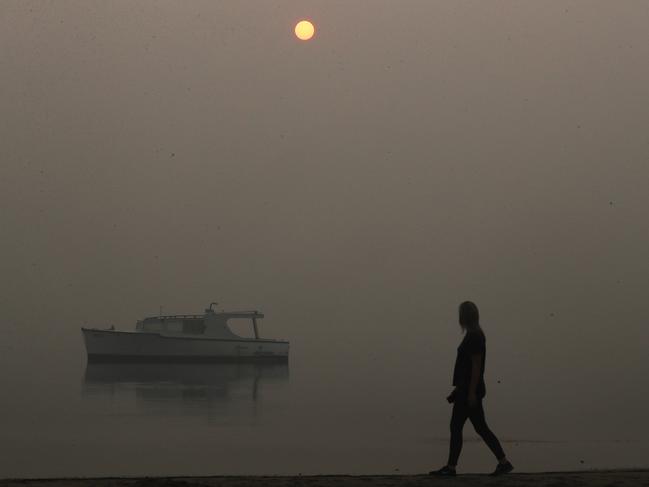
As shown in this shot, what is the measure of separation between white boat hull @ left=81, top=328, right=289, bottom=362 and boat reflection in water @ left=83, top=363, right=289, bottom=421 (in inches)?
51.8

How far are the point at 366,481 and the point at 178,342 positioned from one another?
217 ft

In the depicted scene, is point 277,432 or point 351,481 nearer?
point 351,481

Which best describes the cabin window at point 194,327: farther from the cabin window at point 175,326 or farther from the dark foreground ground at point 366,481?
the dark foreground ground at point 366,481

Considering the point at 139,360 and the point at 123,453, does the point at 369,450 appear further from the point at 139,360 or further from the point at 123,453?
the point at 139,360

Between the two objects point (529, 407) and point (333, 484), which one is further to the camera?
point (529, 407)

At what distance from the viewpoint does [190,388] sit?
5566 cm

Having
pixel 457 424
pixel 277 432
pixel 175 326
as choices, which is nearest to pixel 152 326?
pixel 175 326

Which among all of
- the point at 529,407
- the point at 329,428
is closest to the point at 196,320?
the point at 529,407

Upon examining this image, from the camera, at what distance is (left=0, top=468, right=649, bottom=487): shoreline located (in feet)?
24.9

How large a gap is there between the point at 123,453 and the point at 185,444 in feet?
7.48

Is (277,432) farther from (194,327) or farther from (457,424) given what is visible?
(194,327)

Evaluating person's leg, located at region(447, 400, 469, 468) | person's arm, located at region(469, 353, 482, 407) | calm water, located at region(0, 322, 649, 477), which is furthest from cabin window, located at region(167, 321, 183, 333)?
person's arm, located at region(469, 353, 482, 407)

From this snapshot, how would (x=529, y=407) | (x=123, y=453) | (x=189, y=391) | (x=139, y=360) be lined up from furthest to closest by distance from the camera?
1. (x=139, y=360)
2. (x=189, y=391)
3. (x=529, y=407)
4. (x=123, y=453)

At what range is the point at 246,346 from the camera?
251ft
